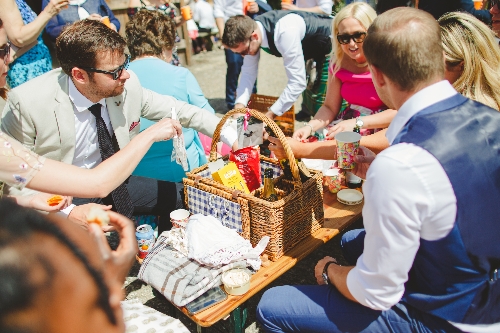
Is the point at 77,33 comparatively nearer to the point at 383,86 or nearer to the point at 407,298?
the point at 383,86

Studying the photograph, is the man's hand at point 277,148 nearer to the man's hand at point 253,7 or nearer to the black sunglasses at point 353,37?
the black sunglasses at point 353,37

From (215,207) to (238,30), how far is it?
2.24m

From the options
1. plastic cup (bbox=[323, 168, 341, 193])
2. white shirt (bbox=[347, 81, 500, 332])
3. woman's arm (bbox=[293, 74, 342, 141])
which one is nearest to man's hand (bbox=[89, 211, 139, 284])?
white shirt (bbox=[347, 81, 500, 332])

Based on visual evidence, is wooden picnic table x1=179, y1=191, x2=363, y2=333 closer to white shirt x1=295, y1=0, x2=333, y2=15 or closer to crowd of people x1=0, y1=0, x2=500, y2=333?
crowd of people x1=0, y1=0, x2=500, y2=333

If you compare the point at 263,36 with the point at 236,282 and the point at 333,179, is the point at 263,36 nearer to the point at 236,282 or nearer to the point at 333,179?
the point at 333,179

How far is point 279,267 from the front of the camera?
2189 mm

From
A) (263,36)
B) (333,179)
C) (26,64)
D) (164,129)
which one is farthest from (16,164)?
(263,36)

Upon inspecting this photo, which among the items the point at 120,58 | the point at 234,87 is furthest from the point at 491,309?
the point at 234,87

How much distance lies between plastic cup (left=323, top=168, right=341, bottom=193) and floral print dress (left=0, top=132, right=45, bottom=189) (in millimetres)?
1688

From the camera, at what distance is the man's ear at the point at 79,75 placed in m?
2.55

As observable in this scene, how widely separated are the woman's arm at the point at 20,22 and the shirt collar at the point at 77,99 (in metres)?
1.43

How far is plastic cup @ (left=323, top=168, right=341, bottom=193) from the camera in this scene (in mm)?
2814

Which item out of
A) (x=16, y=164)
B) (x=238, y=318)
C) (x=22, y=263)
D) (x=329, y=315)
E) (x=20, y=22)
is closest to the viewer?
(x=22, y=263)

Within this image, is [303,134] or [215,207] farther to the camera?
[303,134]
